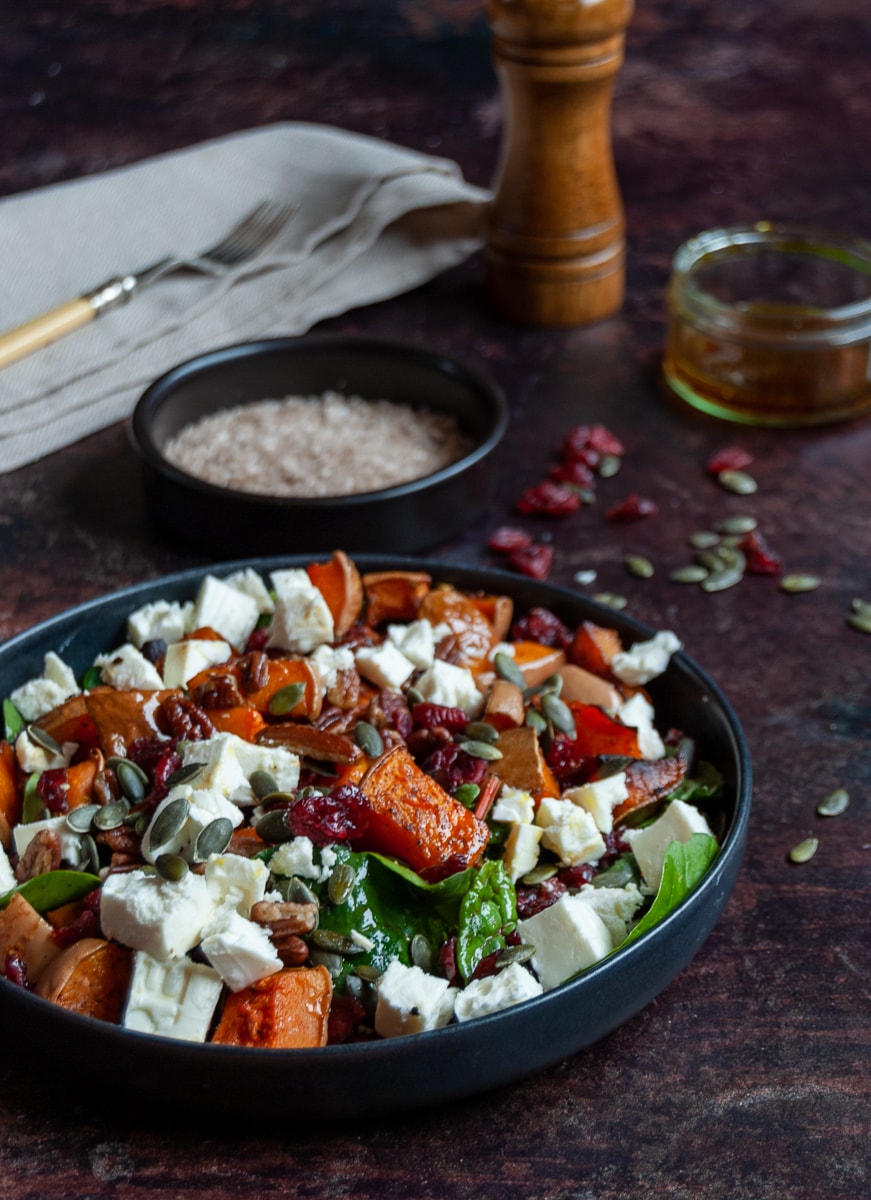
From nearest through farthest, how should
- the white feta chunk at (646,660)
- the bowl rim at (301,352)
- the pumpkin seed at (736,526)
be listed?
the white feta chunk at (646,660) < the bowl rim at (301,352) < the pumpkin seed at (736,526)

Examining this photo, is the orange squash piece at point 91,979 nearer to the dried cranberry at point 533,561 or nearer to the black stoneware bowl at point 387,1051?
the black stoneware bowl at point 387,1051

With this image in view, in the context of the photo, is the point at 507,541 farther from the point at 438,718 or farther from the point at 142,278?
the point at 142,278

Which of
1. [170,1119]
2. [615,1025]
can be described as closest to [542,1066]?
[615,1025]

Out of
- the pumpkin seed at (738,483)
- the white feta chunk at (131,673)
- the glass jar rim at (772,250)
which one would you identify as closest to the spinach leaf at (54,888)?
the white feta chunk at (131,673)

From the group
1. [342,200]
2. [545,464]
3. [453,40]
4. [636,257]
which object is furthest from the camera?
[453,40]

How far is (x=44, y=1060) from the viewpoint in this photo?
1075mm

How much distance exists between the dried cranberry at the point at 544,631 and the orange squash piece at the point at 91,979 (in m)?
0.60

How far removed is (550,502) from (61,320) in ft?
2.63

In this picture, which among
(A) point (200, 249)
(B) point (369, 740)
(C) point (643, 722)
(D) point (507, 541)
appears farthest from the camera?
(A) point (200, 249)

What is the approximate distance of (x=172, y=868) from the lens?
108 cm

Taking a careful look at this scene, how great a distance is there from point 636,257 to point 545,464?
2.63 feet

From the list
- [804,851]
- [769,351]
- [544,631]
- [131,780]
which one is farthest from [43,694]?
[769,351]

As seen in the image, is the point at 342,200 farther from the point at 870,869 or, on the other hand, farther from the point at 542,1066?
the point at 542,1066

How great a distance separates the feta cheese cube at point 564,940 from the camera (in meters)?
1.09
